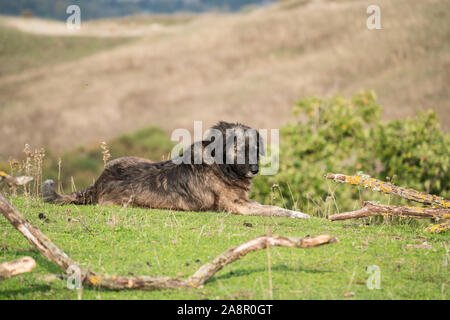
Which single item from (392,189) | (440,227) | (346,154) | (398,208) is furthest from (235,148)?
(346,154)

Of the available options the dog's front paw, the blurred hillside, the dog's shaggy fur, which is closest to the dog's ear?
the dog's shaggy fur

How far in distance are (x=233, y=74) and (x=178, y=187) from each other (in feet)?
229

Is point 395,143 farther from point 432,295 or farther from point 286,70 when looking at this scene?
point 286,70

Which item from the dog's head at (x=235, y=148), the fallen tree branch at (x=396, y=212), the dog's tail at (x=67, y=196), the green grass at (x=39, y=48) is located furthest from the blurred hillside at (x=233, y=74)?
the dog's tail at (x=67, y=196)

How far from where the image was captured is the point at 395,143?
18328 millimetres

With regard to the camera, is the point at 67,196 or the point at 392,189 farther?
the point at 67,196

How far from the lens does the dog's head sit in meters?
10.9

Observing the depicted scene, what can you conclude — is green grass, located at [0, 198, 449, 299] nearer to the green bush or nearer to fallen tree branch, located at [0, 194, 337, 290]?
fallen tree branch, located at [0, 194, 337, 290]

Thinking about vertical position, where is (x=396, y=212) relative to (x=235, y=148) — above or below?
below

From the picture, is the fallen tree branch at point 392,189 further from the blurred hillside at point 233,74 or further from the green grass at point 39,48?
the green grass at point 39,48

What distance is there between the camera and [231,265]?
669cm

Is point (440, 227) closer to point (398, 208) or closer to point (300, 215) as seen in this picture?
point (398, 208)

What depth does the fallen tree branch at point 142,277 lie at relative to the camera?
5734mm

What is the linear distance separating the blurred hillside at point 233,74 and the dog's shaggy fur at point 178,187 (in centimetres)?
3654
